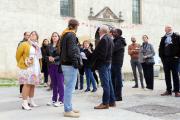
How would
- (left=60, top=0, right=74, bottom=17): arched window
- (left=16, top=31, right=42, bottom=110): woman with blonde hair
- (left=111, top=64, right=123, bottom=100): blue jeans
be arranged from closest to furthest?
(left=16, top=31, right=42, bottom=110): woman with blonde hair < (left=111, top=64, right=123, bottom=100): blue jeans < (left=60, top=0, right=74, bottom=17): arched window

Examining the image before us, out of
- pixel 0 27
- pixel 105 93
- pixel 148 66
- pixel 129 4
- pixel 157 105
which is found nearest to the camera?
pixel 105 93

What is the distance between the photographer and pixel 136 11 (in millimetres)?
28234

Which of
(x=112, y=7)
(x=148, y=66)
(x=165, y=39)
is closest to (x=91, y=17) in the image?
(x=112, y=7)

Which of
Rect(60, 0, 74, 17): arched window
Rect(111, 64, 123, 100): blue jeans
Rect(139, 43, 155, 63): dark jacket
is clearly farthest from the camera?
Rect(60, 0, 74, 17): arched window

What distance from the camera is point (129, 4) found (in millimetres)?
27625

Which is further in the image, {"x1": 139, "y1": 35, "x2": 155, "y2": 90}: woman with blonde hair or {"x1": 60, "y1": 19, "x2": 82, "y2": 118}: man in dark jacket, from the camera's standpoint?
{"x1": 139, "y1": 35, "x2": 155, "y2": 90}: woman with blonde hair

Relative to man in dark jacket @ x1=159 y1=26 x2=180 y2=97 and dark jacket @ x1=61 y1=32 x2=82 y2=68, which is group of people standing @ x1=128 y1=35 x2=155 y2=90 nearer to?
man in dark jacket @ x1=159 y1=26 x2=180 y2=97

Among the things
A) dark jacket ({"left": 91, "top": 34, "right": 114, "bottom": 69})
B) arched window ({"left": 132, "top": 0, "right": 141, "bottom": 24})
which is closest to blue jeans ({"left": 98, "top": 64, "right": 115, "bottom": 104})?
dark jacket ({"left": 91, "top": 34, "right": 114, "bottom": 69})

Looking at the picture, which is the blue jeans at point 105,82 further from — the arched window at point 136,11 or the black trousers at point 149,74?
the arched window at point 136,11

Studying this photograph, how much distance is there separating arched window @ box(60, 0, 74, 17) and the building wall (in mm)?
299

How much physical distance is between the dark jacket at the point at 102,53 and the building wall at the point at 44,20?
1220cm

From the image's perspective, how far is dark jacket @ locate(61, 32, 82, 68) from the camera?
28.2 feet

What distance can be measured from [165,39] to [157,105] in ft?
8.72

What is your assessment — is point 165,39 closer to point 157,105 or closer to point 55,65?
point 157,105
